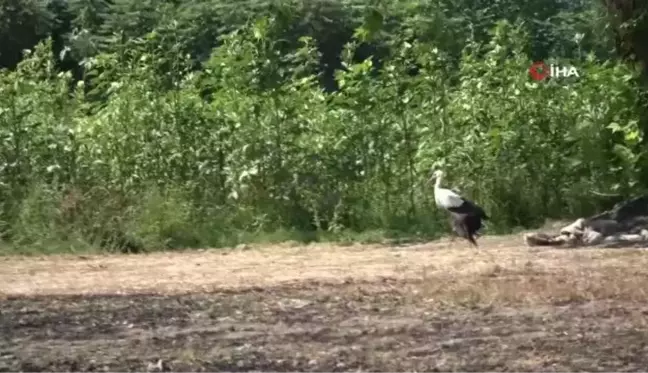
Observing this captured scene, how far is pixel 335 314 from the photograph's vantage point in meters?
7.43

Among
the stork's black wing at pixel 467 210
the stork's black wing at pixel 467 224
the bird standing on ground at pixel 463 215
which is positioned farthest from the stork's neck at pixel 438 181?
the stork's black wing at pixel 467 224

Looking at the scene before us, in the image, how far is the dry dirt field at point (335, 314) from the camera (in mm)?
6020

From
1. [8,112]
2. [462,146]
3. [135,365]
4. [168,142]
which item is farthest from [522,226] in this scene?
[135,365]

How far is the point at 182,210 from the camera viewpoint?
515 inches

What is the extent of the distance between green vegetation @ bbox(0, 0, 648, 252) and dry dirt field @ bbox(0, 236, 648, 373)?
2462 mm

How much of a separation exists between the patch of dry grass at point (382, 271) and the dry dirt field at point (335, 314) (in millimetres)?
18

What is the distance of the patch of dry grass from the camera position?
823 centimetres

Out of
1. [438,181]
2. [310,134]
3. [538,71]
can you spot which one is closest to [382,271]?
[438,181]

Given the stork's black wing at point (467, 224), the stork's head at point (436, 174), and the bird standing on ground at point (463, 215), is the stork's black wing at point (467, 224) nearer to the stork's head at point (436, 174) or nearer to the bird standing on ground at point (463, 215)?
the bird standing on ground at point (463, 215)

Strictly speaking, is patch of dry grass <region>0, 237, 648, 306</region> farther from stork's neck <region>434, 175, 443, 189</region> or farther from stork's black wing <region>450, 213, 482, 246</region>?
stork's neck <region>434, 175, 443, 189</region>

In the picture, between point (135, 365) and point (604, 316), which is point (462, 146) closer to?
point (604, 316)

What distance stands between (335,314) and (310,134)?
6.89m

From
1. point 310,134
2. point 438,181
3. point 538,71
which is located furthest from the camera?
point 538,71

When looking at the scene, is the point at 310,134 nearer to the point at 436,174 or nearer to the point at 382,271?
the point at 436,174
